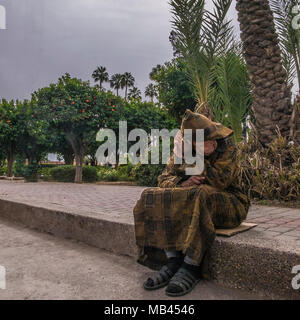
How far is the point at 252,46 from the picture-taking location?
19.8 ft

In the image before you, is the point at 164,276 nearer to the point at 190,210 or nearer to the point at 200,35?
the point at 190,210

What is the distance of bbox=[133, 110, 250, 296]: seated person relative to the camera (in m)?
1.96

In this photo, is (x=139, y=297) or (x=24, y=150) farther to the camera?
(x=24, y=150)

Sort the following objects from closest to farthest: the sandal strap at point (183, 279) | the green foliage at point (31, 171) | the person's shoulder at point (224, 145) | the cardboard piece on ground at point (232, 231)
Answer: the sandal strap at point (183, 279), the cardboard piece on ground at point (232, 231), the person's shoulder at point (224, 145), the green foliage at point (31, 171)

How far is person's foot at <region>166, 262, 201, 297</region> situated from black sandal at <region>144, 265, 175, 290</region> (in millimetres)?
87

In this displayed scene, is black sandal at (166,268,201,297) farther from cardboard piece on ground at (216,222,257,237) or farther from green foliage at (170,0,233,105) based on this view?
green foliage at (170,0,233,105)

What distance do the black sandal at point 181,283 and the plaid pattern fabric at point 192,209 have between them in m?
0.13

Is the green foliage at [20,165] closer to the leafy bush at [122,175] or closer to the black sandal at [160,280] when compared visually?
the leafy bush at [122,175]

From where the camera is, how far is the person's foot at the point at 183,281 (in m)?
1.89

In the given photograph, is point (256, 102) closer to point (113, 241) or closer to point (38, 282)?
point (113, 241)

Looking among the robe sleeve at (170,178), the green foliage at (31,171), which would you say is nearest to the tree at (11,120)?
the green foliage at (31,171)

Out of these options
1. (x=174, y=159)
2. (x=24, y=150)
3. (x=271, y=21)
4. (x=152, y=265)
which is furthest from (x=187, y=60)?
(x=24, y=150)

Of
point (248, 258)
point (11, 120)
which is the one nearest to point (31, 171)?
point (11, 120)

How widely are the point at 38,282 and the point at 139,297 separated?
773 millimetres
